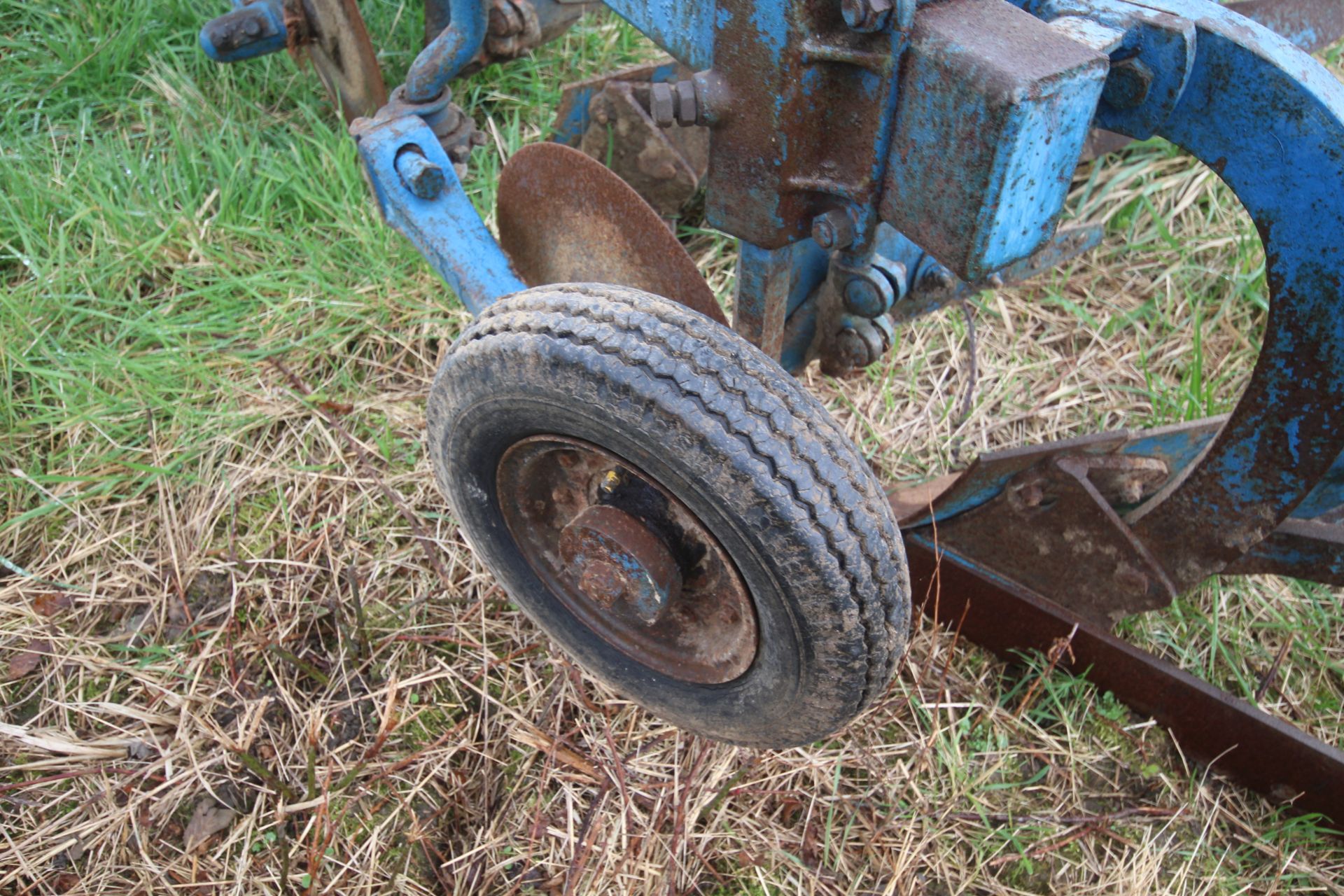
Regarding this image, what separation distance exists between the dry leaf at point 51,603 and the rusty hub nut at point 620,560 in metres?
1.24

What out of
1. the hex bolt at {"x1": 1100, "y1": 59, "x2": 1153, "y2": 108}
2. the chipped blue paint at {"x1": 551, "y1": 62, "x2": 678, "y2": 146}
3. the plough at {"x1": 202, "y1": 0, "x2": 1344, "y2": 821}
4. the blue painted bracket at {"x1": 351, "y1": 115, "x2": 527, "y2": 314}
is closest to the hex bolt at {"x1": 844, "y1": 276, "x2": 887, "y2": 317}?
the plough at {"x1": 202, "y1": 0, "x2": 1344, "y2": 821}

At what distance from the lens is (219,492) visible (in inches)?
90.2

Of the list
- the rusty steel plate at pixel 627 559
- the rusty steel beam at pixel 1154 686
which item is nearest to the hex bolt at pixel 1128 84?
the rusty steel plate at pixel 627 559

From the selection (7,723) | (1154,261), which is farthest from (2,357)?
(1154,261)

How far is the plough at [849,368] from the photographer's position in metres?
1.25

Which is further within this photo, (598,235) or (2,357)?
(2,357)

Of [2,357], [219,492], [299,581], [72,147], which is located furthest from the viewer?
[72,147]

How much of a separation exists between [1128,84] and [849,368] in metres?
0.71

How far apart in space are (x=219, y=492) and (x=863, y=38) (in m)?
1.72

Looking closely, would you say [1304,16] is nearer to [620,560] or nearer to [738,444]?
[738,444]

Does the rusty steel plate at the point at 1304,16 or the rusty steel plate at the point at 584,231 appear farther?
the rusty steel plate at the point at 1304,16

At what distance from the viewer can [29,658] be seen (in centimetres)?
205

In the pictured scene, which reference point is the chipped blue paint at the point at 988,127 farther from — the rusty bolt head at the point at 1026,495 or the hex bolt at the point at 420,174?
the hex bolt at the point at 420,174

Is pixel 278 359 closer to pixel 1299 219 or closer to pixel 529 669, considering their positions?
pixel 529 669
